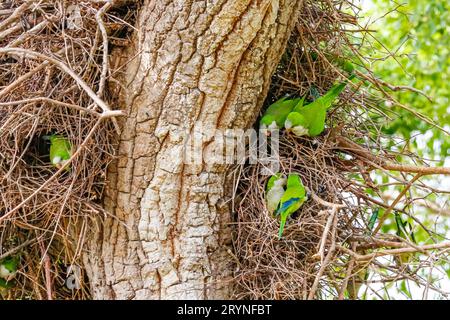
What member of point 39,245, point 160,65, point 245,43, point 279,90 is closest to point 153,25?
point 160,65

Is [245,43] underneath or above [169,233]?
above

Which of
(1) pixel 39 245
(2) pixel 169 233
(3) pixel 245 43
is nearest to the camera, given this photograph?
(3) pixel 245 43

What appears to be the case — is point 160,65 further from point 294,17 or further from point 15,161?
point 15,161

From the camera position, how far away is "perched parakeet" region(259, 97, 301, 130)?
5.36ft

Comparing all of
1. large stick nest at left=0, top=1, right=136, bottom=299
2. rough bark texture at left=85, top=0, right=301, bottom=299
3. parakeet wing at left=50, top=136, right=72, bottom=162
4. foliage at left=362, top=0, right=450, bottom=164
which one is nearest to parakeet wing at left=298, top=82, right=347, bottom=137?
rough bark texture at left=85, top=0, right=301, bottom=299

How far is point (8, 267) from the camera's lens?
1.73m

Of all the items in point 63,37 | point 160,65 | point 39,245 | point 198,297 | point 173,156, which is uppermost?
point 63,37

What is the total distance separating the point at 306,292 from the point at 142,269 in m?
0.43

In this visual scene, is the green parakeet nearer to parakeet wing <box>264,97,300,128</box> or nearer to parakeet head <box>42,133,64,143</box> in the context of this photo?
parakeet head <box>42,133,64,143</box>

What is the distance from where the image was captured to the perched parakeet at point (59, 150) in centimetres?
158

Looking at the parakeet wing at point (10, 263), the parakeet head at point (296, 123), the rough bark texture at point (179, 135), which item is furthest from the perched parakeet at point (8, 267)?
the parakeet head at point (296, 123)

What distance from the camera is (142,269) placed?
160 centimetres

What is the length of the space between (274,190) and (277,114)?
0.68ft

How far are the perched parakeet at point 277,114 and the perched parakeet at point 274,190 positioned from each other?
133 millimetres
